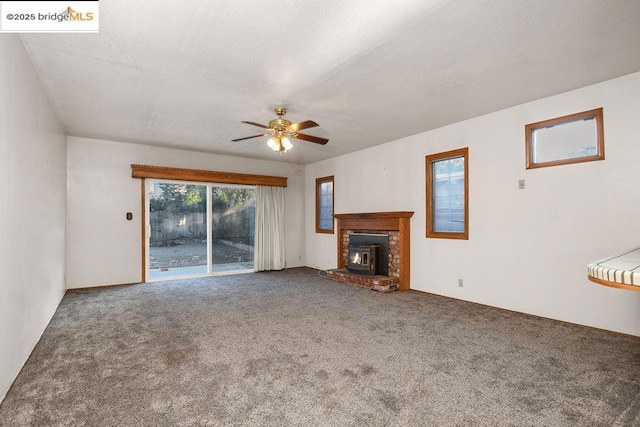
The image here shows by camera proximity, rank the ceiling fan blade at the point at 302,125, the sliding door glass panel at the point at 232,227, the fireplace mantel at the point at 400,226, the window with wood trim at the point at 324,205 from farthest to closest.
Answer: the window with wood trim at the point at 324,205 → the sliding door glass panel at the point at 232,227 → the fireplace mantel at the point at 400,226 → the ceiling fan blade at the point at 302,125

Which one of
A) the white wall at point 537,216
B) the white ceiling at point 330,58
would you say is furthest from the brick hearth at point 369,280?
the white ceiling at point 330,58

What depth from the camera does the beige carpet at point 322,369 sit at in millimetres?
1888

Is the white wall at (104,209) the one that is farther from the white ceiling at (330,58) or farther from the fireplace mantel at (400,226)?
the fireplace mantel at (400,226)

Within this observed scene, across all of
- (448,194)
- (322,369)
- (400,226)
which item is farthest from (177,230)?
(448,194)

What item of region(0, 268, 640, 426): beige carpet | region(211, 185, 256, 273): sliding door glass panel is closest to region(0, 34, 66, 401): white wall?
region(0, 268, 640, 426): beige carpet

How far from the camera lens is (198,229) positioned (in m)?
6.50

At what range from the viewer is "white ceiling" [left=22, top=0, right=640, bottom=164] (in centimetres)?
218

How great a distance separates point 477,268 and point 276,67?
11.9 feet

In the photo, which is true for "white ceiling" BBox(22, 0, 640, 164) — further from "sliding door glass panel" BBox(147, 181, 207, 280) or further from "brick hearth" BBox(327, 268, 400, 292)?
"brick hearth" BBox(327, 268, 400, 292)

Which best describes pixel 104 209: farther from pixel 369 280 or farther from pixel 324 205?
pixel 369 280

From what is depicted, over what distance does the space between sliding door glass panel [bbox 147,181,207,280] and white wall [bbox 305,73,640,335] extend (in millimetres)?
4060

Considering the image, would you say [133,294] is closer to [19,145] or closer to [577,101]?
[19,145]

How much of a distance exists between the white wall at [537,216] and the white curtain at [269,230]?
9.90 feet

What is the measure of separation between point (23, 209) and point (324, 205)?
554 cm
